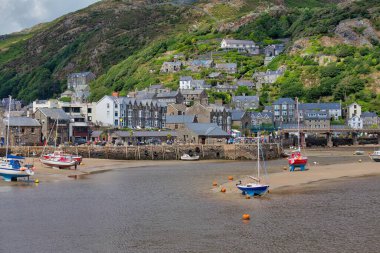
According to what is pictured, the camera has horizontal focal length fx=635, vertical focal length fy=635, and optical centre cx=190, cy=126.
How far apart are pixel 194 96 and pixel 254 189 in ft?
343

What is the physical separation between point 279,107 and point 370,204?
109 metres

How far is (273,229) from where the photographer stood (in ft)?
118

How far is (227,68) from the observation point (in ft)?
616

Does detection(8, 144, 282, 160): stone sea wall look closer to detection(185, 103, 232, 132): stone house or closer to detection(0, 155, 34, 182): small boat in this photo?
detection(185, 103, 232, 132): stone house

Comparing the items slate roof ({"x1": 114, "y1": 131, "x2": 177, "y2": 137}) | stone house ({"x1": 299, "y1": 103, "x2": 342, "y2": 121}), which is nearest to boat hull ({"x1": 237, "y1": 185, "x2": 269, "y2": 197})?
slate roof ({"x1": 114, "y1": 131, "x2": 177, "y2": 137})

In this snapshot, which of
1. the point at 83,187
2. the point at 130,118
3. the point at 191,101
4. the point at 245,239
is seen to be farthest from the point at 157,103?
the point at 245,239

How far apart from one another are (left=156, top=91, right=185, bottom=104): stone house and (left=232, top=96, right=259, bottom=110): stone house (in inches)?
699

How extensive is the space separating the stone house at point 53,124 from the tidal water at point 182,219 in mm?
Result: 42326

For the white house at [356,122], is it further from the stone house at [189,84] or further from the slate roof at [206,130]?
the slate roof at [206,130]

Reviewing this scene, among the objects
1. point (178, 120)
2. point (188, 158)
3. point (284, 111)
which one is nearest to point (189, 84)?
point (284, 111)

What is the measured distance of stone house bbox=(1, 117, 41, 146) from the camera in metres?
93.9

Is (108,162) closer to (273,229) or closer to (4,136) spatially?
(4,136)

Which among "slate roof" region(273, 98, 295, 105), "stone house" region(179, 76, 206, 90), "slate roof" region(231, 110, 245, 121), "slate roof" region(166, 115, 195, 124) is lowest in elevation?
A: "slate roof" region(166, 115, 195, 124)

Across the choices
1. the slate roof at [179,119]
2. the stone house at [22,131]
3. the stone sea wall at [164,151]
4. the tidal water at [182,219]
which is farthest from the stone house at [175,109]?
the tidal water at [182,219]
